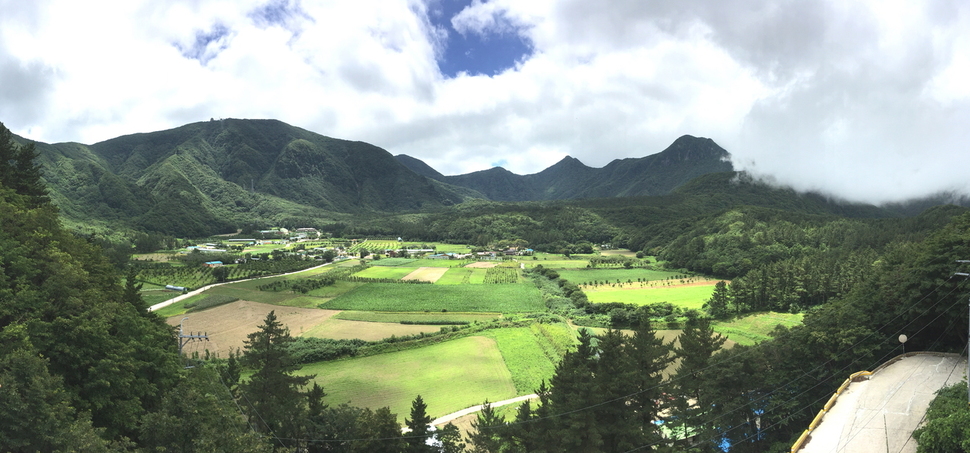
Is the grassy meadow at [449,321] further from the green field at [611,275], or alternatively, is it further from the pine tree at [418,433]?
the pine tree at [418,433]

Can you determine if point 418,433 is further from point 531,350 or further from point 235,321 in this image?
point 235,321

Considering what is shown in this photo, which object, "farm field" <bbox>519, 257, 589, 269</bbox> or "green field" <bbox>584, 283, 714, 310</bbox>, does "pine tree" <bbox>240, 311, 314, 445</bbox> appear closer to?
"green field" <bbox>584, 283, 714, 310</bbox>

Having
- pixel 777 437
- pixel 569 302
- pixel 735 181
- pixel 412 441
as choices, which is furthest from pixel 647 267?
pixel 735 181

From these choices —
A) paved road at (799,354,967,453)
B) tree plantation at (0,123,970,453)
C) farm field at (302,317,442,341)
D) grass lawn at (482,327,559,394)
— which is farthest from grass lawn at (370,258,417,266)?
paved road at (799,354,967,453)

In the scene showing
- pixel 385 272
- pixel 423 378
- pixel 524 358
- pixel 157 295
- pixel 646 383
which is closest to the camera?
pixel 646 383

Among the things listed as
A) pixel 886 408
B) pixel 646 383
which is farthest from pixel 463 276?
pixel 886 408

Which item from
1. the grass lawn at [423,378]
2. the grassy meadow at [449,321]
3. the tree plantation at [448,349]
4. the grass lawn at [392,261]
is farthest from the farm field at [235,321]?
the grass lawn at [392,261]
